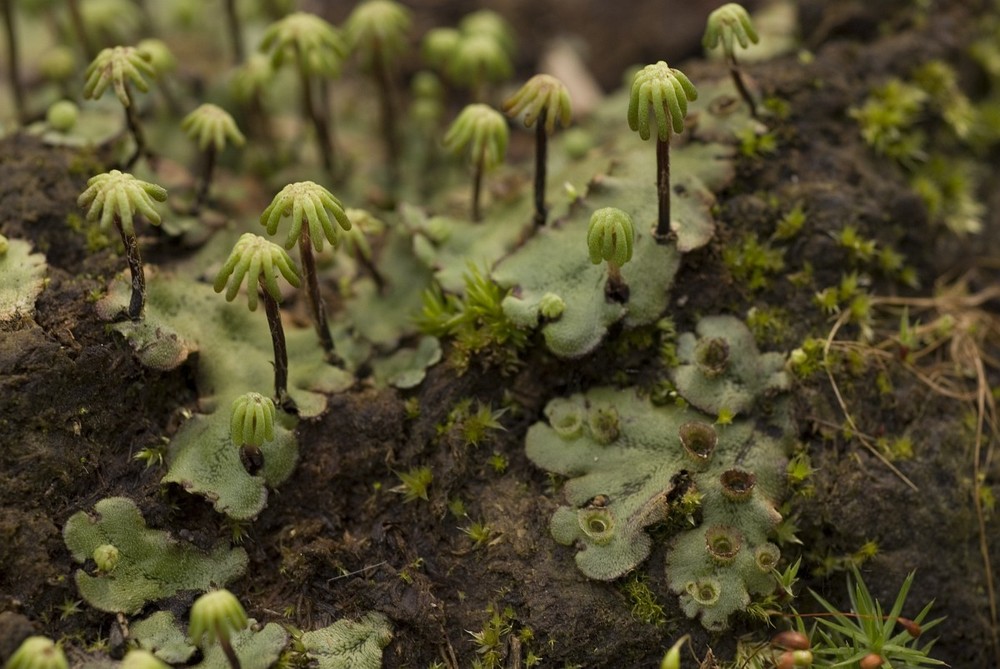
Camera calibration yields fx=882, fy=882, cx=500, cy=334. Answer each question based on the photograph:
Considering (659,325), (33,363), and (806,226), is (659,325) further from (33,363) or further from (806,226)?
(33,363)

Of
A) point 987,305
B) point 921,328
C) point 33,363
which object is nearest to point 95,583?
point 33,363

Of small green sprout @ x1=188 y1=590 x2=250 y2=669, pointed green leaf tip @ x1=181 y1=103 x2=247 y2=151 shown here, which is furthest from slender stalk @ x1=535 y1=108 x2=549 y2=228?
small green sprout @ x1=188 y1=590 x2=250 y2=669

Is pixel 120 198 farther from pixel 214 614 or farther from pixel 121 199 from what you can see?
pixel 214 614

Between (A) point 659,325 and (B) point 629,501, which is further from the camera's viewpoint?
(A) point 659,325

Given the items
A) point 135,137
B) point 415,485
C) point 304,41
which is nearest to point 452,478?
point 415,485

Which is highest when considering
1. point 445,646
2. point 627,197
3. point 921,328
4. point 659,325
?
point 627,197

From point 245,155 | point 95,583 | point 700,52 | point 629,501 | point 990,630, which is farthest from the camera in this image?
point 700,52

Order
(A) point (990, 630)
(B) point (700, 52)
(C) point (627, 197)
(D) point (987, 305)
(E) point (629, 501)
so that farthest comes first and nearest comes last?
(B) point (700, 52), (D) point (987, 305), (C) point (627, 197), (A) point (990, 630), (E) point (629, 501)

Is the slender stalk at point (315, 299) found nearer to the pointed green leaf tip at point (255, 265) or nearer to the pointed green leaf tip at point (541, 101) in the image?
the pointed green leaf tip at point (255, 265)
